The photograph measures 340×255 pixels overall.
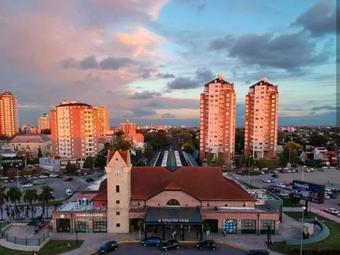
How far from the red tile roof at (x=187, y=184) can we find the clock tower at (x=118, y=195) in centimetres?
269

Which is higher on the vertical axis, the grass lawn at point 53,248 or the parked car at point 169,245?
the parked car at point 169,245

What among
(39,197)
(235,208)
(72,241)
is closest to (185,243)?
(235,208)

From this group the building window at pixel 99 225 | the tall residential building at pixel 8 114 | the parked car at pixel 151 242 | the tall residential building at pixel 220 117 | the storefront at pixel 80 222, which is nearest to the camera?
the parked car at pixel 151 242

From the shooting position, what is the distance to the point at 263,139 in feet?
367

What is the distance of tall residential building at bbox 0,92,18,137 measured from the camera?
586ft

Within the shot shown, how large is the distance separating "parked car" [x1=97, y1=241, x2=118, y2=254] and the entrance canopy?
479 cm

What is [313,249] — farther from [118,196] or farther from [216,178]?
[118,196]

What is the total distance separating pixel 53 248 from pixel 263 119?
8683 cm

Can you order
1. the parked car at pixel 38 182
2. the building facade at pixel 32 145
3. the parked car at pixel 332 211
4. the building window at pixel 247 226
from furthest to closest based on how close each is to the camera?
the building facade at pixel 32 145
the parked car at pixel 38 182
the parked car at pixel 332 211
the building window at pixel 247 226

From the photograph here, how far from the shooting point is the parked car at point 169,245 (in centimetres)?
3762

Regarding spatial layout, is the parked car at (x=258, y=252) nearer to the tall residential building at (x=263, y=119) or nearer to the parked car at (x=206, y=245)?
the parked car at (x=206, y=245)

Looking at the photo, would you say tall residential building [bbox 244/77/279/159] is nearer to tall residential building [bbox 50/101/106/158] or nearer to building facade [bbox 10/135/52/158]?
tall residential building [bbox 50/101/106/158]

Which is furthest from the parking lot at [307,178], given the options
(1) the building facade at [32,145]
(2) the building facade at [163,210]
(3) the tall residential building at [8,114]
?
(3) the tall residential building at [8,114]

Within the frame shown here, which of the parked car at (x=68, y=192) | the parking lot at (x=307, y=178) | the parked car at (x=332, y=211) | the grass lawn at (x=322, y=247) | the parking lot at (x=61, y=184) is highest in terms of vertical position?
the grass lawn at (x=322, y=247)
